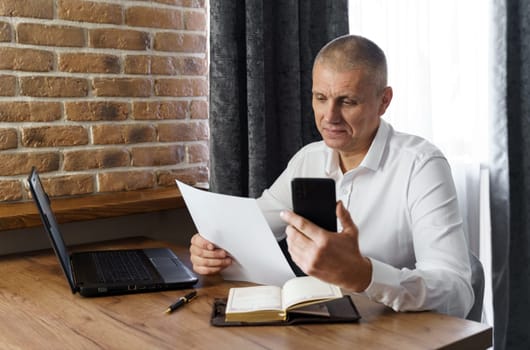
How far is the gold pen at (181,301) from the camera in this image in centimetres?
136

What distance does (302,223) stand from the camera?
3.93ft

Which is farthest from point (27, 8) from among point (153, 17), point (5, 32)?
point (153, 17)

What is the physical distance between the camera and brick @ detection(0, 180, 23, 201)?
2080 mm

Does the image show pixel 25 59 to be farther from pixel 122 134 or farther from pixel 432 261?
pixel 432 261

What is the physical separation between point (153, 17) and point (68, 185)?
0.68 meters

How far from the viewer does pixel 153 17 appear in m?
2.33

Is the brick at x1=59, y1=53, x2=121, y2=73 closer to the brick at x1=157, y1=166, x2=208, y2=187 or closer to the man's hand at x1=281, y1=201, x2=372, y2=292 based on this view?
the brick at x1=157, y1=166, x2=208, y2=187

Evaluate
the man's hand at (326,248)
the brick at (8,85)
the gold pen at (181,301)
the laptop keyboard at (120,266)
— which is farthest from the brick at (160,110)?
the man's hand at (326,248)

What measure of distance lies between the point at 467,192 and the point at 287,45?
2.81 feet

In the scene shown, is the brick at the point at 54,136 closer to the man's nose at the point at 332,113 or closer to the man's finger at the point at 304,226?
the man's nose at the point at 332,113

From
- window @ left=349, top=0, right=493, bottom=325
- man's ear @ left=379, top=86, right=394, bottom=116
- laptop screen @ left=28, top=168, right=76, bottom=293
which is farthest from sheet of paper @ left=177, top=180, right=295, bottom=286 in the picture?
window @ left=349, top=0, right=493, bottom=325

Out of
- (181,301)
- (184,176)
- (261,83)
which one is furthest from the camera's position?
(184,176)

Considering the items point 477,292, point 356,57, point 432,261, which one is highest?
point 356,57

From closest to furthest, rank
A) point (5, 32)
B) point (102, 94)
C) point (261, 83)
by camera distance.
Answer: point (5, 32) → point (102, 94) → point (261, 83)
